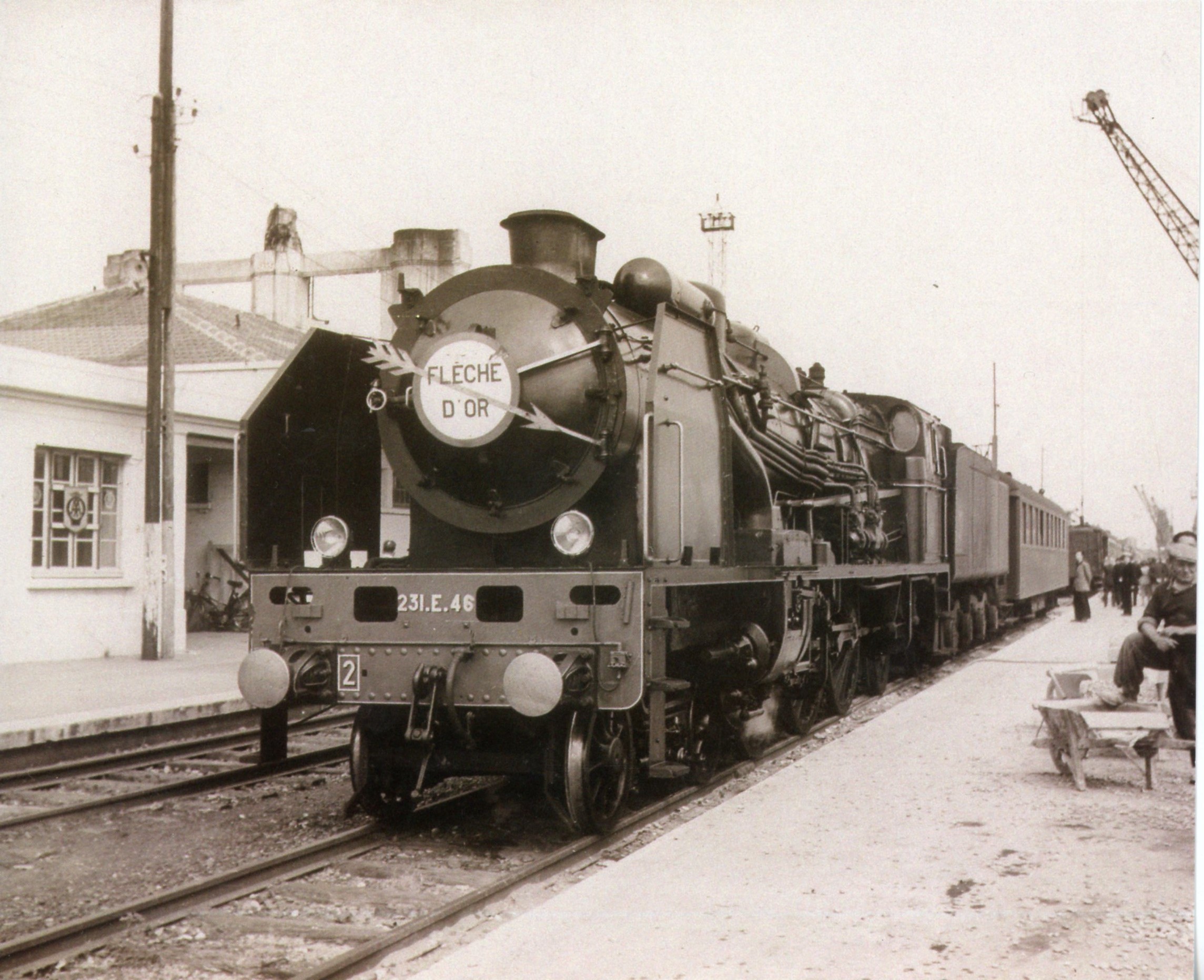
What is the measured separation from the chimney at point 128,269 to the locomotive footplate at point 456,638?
8.32 metres

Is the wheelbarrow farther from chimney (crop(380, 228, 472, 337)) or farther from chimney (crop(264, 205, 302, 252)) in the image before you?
chimney (crop(264, 205, 302, 252))

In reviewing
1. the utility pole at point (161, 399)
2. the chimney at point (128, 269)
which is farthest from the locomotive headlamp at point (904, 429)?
the chimney at point (128, 269)

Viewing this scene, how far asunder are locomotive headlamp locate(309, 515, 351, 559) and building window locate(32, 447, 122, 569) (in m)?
7.02

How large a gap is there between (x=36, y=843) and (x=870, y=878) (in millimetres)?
3890

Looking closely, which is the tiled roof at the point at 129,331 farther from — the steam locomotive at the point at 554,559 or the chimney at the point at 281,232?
Answer: the steam locomotive at the point at 554,559

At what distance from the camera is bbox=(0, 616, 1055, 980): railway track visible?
3.93 meters

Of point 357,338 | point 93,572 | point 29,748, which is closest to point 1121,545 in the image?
point 357,338

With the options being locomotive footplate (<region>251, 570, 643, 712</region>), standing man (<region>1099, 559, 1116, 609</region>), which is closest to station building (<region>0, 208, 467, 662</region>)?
locomotive footplate (<region>251, 570, 643, 712</region>)

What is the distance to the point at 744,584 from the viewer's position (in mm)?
6535

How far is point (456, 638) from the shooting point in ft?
16.6

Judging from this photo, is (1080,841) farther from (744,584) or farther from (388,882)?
(388,882)

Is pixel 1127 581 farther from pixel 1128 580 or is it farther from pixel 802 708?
pixel 802 708

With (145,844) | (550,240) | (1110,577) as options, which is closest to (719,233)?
(550,240)

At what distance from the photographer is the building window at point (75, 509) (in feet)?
38.3
